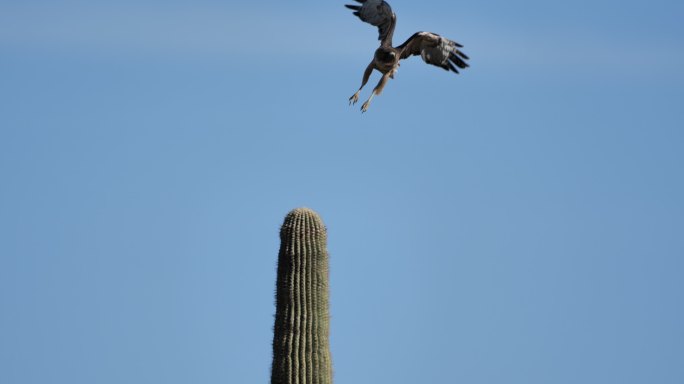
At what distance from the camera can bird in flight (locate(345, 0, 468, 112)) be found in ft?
91.2

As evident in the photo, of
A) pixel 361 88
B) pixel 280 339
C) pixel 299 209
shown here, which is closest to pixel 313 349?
pixel 280 339

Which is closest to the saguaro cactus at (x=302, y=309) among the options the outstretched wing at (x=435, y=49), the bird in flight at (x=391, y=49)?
the bird in flight at (x=391, y=49)

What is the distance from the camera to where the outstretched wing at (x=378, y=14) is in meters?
27.8

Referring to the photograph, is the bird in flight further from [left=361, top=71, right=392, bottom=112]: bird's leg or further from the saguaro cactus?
the saguaro cactus

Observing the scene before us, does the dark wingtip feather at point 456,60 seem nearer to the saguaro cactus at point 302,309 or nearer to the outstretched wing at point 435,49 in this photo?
the outstretched wing at point 435,49

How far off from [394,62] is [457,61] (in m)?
1.39

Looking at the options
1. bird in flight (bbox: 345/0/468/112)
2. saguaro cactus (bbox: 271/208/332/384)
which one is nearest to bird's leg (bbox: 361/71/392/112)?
bird in flight (bbox: 345/0/468/112)

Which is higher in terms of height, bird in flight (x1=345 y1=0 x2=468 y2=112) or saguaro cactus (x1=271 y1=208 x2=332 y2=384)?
bird in flight (x1=345 y1=0 x2=468 y2=112)

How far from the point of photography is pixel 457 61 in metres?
29.0

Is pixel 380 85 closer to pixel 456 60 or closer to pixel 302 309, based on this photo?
pixel 456 60

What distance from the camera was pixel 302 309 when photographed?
22703 mm

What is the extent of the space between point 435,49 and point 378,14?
1.58m

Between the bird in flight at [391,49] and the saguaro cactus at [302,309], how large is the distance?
4.76 meters

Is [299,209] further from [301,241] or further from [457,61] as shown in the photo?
[457,61]
